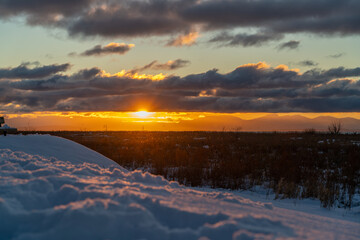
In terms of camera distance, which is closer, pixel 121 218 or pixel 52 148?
pixel 121 218

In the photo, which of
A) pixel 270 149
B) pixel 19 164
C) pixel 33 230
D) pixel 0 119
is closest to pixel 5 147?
pixel 19 164

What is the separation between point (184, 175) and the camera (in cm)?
873

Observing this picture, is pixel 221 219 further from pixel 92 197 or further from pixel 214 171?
pixel 214 171

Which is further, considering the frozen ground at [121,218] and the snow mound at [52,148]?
the snow mound at [52,148]

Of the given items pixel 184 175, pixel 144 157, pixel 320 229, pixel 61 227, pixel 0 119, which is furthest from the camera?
pixel 144 157

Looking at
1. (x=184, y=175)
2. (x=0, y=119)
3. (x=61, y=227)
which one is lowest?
(x=184, y=175)

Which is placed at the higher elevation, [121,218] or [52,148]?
[52,148]

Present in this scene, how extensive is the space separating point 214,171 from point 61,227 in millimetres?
6869

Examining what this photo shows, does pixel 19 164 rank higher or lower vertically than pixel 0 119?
lower

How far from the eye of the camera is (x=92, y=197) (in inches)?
126

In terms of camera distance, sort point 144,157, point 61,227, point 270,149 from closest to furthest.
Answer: point 61,227 < point 144,157 < point 270,149

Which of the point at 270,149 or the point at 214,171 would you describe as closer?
the point at 214,171

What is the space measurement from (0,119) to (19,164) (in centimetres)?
719

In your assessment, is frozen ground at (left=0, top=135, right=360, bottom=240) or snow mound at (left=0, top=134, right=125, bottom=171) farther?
snow mound at (left=0, top=134, right=125, bottom=171)
